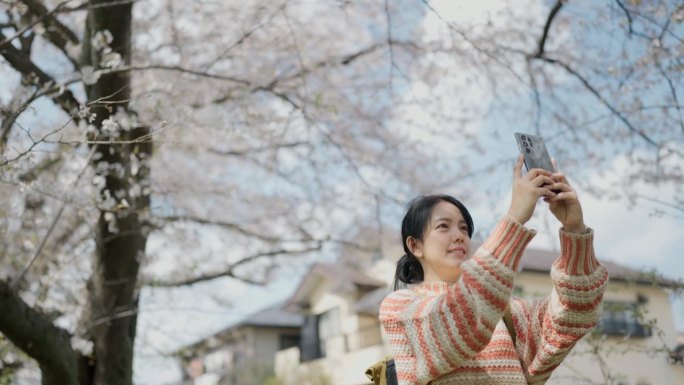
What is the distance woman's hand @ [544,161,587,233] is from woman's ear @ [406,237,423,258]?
42cm

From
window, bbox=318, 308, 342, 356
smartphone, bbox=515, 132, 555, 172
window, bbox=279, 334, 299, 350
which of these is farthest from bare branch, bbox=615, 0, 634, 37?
window, bbox=279, 334, 299, 350

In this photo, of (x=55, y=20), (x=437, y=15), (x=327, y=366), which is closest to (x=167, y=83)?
(x=55, y=20)

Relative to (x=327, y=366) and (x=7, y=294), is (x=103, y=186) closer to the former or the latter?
(x=7, y=294)

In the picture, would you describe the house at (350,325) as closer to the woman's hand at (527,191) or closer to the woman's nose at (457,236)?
the woman's nose at (457,236)

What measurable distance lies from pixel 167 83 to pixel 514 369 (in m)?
5.53

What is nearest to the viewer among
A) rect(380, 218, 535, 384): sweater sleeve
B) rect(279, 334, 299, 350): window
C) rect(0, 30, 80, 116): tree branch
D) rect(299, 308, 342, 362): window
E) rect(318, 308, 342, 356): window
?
rect(380, 218, 535, 384): sweater sleeve

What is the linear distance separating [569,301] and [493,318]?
35cm

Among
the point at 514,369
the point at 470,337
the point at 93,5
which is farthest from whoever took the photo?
the point at 93,5

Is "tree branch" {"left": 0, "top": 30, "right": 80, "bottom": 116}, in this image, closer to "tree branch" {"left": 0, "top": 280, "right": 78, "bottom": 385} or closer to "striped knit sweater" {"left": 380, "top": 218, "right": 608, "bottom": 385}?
"tree branch" {"left": 0, "top": 280, "right": 78, "bottom": 385}

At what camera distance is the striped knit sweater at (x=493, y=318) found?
160 centimetres

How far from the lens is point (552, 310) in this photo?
1.90m

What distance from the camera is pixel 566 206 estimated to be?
1.80 meters

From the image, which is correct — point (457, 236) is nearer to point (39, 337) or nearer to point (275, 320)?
point (39, 337)

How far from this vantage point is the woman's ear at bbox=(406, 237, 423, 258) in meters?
2.04
